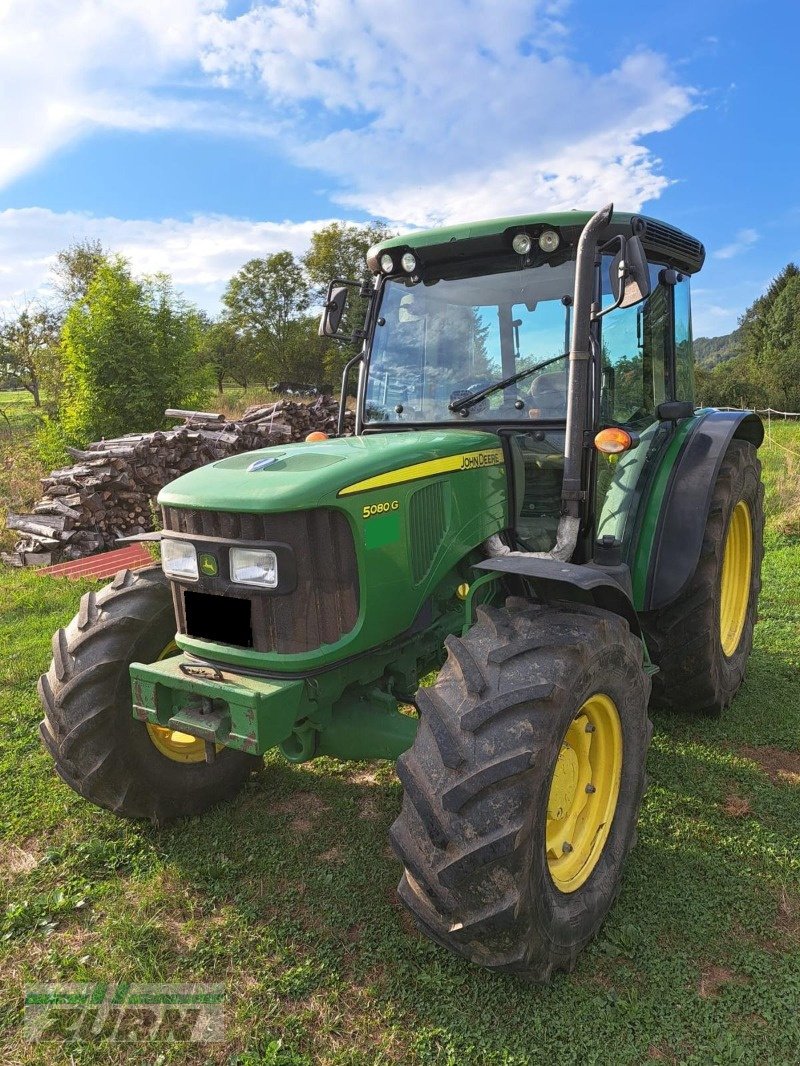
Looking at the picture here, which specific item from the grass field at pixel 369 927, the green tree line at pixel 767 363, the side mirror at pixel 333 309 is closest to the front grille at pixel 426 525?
the grass field at pixel 369 927

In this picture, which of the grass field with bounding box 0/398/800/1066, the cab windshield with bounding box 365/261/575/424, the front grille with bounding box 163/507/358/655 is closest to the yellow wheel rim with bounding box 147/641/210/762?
the grass field with bounding box 0/398/800/1066

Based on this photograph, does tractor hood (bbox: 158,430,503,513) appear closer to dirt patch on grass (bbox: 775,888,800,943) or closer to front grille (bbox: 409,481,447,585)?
front grille (bbox: 409,481,447,585)

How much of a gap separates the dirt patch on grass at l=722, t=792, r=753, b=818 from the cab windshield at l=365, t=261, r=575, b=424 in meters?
1.89

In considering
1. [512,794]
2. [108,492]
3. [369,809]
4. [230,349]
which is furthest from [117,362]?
[230,349]

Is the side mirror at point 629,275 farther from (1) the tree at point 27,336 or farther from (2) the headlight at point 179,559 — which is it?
(1) the tree at point 27,336

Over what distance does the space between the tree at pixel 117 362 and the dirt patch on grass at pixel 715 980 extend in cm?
1318

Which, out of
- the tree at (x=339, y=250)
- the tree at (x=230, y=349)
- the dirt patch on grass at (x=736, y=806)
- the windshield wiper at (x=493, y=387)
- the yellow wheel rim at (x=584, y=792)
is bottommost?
the dirt patch on grass at (x=736, y=806)

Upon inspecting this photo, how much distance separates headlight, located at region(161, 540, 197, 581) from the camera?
2635 millimetres

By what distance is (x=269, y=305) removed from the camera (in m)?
38.1

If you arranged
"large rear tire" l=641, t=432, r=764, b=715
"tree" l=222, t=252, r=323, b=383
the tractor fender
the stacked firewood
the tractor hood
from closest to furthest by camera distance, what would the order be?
the tractor hood → the tractor fender → "large rear tire" l=641, t=432, r=764, b=715 → the stacked firewood → "tree" l=222, t=252, r=323, b=383

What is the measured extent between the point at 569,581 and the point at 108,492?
Result: 7985mm

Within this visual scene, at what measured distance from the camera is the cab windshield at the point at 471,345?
10.5ft

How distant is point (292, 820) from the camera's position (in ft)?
10.8

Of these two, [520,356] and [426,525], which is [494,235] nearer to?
[520,356]
